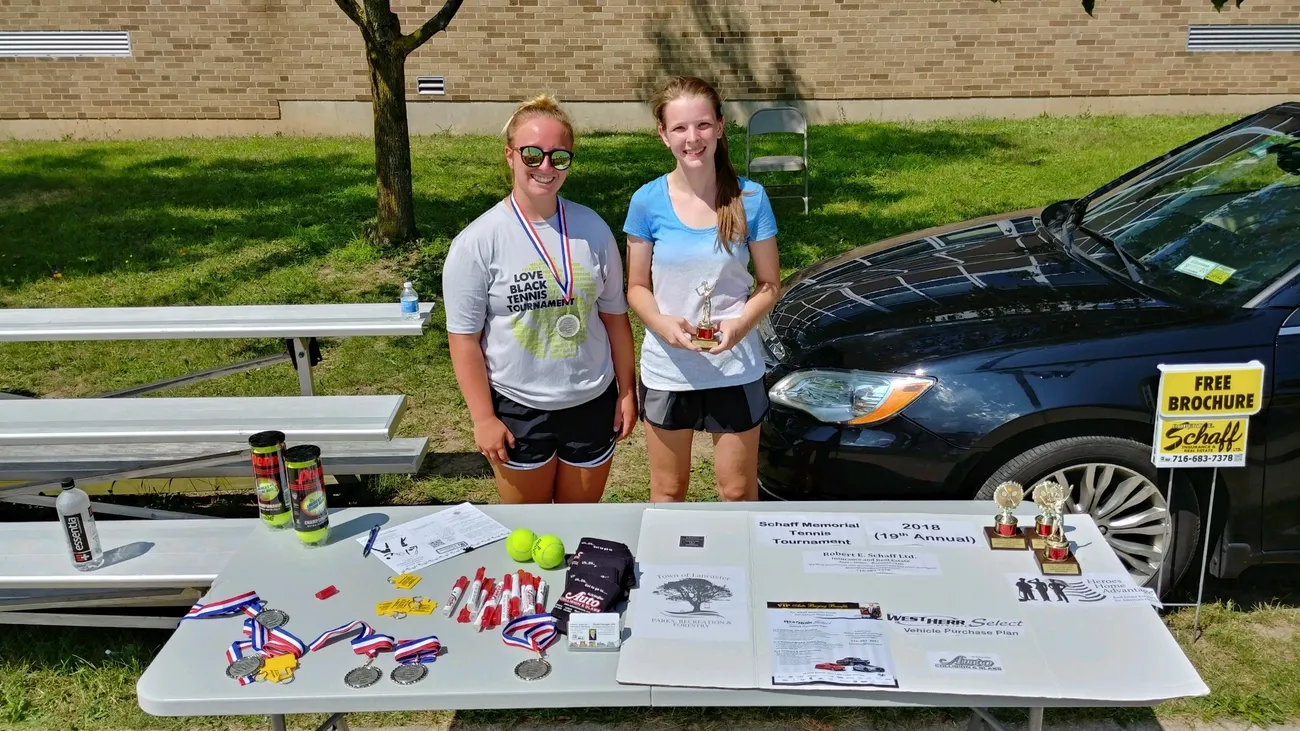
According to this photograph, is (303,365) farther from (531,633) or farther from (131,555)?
(531,633)

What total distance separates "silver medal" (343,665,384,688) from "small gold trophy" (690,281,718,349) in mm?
1321

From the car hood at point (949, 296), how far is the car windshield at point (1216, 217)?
199mm

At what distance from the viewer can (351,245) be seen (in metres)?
8.48

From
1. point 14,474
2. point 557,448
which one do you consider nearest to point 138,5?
point 14,474

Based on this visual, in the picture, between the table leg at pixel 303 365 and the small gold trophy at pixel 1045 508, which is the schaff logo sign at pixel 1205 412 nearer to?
the small gold trophy at pixel 1045 508

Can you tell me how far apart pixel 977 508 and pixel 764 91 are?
38.0 feet

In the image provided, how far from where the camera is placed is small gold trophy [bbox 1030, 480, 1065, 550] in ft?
8.60

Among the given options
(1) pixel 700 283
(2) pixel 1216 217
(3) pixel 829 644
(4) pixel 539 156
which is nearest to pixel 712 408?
(1) pixel 700 283

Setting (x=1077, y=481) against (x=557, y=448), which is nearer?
(x=557, y=448)

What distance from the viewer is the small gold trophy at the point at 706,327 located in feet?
9.89

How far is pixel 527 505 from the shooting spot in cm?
299

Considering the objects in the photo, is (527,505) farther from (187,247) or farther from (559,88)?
(559,88)

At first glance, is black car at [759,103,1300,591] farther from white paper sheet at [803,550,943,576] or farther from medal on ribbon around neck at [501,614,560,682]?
medal on ribbon around neck at [501,614,560,682]

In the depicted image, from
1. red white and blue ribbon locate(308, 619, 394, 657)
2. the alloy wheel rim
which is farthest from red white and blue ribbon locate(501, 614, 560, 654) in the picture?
the alloy wheel rim
